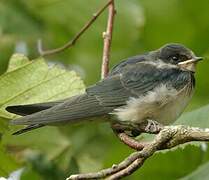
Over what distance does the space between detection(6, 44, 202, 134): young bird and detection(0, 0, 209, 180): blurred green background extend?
0.87 ft

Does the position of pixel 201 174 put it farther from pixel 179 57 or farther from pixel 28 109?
pixel 28 109

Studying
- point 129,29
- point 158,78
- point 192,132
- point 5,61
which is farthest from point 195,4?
point 192,132

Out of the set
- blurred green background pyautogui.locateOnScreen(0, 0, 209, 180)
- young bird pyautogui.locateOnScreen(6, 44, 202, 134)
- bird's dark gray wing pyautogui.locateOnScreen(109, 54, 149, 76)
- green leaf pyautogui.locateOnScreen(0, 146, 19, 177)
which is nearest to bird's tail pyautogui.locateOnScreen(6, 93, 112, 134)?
young bird pyautogui.locateOnScreen(6, 44, 202, 134)

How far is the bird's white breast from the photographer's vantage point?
2648 mm

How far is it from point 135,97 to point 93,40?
4.00ft

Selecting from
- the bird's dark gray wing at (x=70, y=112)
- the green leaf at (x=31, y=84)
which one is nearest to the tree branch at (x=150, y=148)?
the bird's dark gray wing at (x=70, y=112)

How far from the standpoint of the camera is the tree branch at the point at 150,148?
6.72 feet

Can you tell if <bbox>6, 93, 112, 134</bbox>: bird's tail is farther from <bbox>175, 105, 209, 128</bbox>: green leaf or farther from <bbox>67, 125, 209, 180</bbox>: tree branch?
<bbox>67, 125, 209, 180</bbox>: tree branch

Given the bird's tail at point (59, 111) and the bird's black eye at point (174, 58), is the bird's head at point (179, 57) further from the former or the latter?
the bird's tail at point (59, 111)

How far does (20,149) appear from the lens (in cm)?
350

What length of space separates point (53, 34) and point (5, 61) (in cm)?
29

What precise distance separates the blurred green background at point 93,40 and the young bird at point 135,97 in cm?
27

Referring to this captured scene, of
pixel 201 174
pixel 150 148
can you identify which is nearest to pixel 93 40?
pixel 201 174

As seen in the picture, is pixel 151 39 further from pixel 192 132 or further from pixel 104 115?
pixel 192 132
